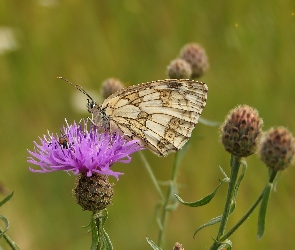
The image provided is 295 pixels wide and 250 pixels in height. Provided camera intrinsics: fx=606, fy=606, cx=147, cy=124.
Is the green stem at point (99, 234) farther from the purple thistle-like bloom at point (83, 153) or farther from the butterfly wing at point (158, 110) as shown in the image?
the butterfly wing at point (158, 110)

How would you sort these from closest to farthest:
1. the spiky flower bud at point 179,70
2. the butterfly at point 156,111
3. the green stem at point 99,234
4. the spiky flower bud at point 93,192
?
the green stem at point 99,234, the spiky flower bud at point 93,192, the butterfly at point 156,111, the spiky flower bud at point 179,70

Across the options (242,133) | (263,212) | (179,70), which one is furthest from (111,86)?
(263,212)

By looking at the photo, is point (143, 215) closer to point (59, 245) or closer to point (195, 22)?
point (59, 245)

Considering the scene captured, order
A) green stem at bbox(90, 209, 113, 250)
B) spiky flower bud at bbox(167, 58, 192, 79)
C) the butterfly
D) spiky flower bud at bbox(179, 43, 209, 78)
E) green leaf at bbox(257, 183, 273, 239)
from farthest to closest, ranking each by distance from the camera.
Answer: spiky flower bud at bbox(179, 43, 209, 78) → spiky flower bud at bbox(167, 58, 192, 79) → the butterfly → green stem at bbox(90, 209, 113, 250) → green leaf at bbox(257, 183, 273, 239)

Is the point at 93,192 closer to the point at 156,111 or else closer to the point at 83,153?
the point at 83,153

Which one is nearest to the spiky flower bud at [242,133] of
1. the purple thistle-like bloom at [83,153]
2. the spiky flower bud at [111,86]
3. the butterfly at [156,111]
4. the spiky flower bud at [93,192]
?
the purple thistle-like bloom at [83,153]

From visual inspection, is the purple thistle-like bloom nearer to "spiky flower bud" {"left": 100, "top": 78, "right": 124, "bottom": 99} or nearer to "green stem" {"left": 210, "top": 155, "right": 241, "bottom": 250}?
"green stem" {"left": 210, "top": 155, "right": 241, "bottom": 250}

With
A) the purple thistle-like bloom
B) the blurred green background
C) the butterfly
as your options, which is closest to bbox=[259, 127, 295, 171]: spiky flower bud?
the purple thistle-like bloom
